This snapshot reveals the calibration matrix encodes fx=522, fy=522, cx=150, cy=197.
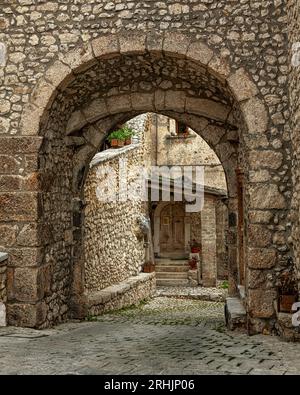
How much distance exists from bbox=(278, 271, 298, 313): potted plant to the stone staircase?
32.4 ft

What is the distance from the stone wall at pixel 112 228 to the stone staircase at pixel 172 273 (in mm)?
1728

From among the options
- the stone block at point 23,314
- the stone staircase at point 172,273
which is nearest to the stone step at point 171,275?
the stone staircase at point 172,273

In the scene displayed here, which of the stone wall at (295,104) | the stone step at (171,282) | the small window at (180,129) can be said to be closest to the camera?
the stone wall at (295,104)

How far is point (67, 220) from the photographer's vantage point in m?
7.12

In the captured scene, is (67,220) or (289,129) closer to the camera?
(289,129)

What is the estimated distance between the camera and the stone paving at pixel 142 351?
3906 mm

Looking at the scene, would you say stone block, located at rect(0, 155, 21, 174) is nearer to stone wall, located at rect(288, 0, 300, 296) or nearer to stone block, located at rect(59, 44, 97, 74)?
stone block, located at rect(59, 44, 97, 74)

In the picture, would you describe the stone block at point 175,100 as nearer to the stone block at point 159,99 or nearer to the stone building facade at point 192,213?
the stone block at point 159,99

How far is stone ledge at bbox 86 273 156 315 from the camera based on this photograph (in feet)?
28.2

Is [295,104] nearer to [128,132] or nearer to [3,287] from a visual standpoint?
[3,287]
